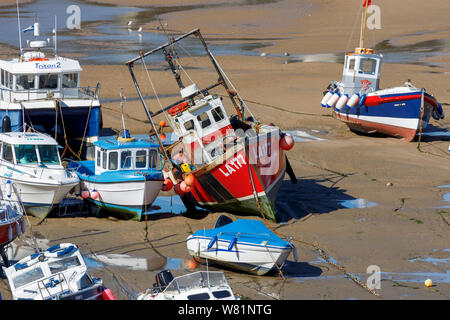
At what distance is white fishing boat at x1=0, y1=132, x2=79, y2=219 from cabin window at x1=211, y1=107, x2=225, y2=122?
4.06m

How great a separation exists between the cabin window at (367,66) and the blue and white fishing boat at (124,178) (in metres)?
12.4

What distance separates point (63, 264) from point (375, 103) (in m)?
16.8

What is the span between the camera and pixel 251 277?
14961 millimetres

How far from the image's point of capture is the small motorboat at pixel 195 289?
1197 cm

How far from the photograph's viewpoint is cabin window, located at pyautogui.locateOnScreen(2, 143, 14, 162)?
62.7 ft

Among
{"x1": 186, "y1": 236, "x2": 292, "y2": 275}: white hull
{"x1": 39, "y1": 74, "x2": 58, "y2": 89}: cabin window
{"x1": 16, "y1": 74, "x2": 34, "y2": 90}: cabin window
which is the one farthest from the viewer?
{"x1": 39, "y1": 74, "x2": 58, "y2": 89}: cabin window

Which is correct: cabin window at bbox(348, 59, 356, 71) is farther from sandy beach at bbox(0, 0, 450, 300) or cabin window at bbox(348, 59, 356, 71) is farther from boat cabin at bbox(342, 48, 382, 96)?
sandy beach at bbox(0, 0, 450, 300)

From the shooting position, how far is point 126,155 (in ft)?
62.4

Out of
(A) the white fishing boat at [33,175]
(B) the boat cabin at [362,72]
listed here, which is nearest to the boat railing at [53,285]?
(A) the white fishing boat at [33,175]

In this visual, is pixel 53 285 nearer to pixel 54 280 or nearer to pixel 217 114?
pixel 54 280

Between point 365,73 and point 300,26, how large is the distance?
26.5 m

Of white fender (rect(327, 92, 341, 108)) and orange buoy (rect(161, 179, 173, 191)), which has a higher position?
white fender (rect(327, 92, 341, 108))

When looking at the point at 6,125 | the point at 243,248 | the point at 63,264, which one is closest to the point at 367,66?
the point at 6,125

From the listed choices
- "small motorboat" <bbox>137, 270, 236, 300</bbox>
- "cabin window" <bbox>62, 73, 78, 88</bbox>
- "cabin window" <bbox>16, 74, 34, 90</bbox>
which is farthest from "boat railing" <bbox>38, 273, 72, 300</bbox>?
"cabin window" <bbox>62, 73, 78, 88</bbox>
